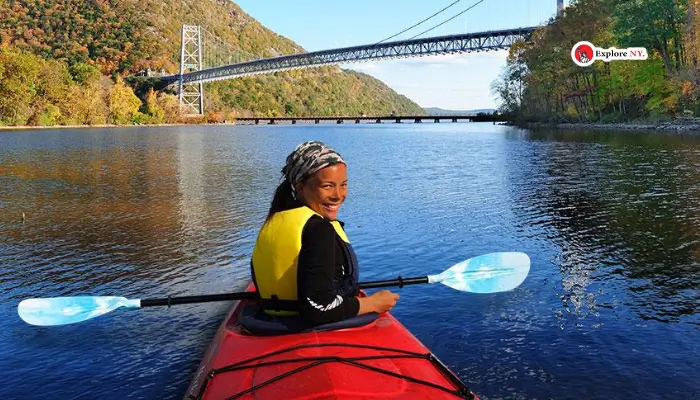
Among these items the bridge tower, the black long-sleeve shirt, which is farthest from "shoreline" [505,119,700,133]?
the bridge tower

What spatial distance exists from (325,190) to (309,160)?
0.22 m

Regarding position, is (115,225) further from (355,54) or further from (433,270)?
Result: (355,54)

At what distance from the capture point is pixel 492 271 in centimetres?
643

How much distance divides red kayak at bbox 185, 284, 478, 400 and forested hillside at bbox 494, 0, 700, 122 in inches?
1934

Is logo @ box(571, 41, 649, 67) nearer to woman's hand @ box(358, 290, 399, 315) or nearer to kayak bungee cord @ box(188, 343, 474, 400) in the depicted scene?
woman's hand @ box(358, 290, 399, 315)

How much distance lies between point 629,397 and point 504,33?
97681mm

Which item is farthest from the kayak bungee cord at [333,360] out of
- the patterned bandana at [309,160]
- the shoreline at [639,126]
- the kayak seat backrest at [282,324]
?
the shoreline at [639,126]

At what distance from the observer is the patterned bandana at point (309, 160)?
Answer: 12.3ft

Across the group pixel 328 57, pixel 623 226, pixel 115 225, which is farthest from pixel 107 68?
pixel 623 226

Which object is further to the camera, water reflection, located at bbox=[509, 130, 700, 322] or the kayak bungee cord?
water reflection, located at bbox=[509, 130, 700, 322]

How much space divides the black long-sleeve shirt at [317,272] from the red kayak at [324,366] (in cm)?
22

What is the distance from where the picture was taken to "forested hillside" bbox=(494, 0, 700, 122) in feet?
153

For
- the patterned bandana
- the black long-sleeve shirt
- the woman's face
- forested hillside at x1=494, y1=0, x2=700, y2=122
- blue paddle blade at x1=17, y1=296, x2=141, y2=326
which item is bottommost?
blue paddle blade at x1=17, y1=296, x2=141, y2=326

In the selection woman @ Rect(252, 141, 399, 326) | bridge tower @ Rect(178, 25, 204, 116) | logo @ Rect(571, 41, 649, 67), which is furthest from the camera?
bridge tower @ Rect(178, 25, 204, 116)
